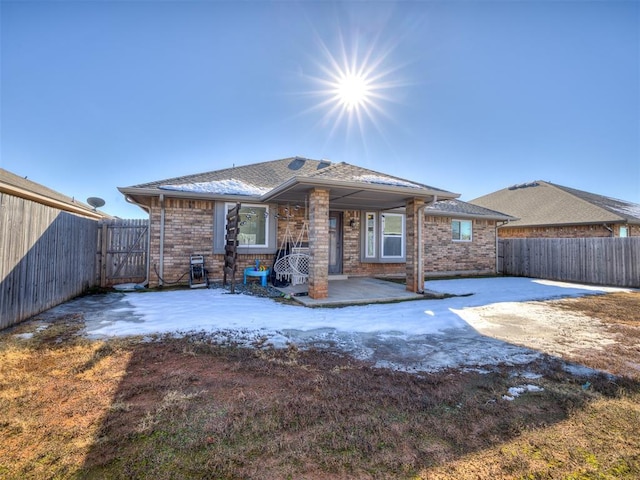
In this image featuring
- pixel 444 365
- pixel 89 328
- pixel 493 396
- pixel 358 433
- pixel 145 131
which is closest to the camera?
pixel 358 433

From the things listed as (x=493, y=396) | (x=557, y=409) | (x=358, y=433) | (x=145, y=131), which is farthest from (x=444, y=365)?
(x=145, y=131)

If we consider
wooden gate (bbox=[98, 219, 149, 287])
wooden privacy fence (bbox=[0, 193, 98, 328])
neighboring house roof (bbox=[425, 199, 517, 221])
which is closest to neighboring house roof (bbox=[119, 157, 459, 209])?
wooden gate (bbox=[98, 219, 149, 287])

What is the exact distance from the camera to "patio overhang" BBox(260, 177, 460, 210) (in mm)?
6305

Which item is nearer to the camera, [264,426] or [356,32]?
[264,426]

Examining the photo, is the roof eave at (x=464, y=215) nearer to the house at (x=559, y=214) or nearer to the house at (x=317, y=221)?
the house at (x=317, y=221)

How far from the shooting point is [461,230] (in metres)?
12.4

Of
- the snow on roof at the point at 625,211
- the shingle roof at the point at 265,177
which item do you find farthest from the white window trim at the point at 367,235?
the snow on roof at the point at 625,211

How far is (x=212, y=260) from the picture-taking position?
877cm

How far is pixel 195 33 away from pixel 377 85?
539 centimetres

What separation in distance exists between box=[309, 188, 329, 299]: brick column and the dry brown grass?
313cm

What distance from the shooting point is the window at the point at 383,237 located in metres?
A: 10.4

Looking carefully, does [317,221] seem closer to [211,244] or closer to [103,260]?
[211,244]

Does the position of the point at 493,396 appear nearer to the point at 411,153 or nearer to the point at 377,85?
the point at 377,85

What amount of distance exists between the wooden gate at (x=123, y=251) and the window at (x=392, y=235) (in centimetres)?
760
